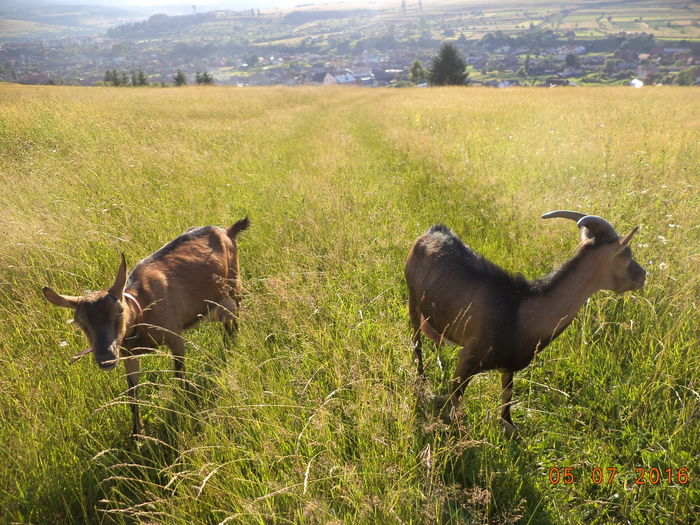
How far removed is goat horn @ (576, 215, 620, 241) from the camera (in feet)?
8.15

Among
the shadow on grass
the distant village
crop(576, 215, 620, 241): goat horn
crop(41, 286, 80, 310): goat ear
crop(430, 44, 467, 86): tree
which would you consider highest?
the distant village

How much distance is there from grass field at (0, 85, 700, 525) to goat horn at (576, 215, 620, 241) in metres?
0.67

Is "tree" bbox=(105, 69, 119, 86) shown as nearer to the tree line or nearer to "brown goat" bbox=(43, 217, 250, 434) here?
the tree line

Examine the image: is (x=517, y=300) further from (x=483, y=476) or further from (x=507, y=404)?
(x=483, y=476)

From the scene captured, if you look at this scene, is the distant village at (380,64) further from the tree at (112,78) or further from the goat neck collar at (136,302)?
the goat neck collar at (136,302)

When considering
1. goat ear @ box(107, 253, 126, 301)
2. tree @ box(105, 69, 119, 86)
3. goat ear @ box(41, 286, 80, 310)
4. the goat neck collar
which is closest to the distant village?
tree @ box(105, 69, 119, 86)

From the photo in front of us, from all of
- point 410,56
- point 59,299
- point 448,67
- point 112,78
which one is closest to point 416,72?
point 448,67

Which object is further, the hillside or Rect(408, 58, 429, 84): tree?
the hillside

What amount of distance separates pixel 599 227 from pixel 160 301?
3.24 m

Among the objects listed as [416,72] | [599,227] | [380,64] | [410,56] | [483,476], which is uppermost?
[410,56]

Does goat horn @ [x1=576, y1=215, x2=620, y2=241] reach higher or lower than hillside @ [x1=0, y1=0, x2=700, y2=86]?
lower

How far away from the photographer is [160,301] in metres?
3.05

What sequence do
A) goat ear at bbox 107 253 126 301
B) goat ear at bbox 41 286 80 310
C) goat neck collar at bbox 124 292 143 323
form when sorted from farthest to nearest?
goat neck collar at bbox 124 292 143 323 → goat ear at bbox 107 253 126 301 → goat ear at bbox 41 286 80 310

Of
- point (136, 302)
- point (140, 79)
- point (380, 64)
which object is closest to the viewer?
point (136, 302)
